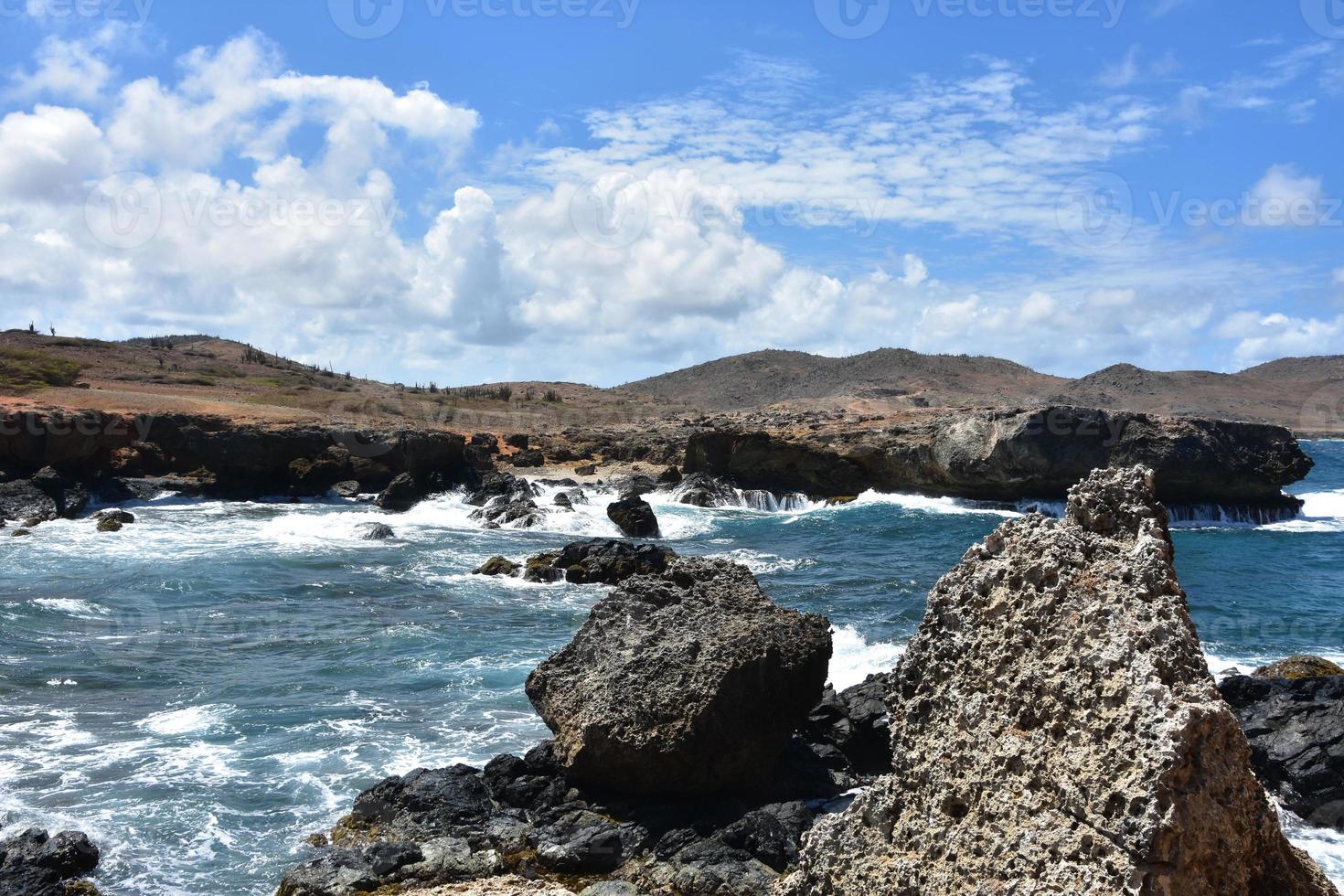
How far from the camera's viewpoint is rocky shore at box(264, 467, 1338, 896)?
3.89 m

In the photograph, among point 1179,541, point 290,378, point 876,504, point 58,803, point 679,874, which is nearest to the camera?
point 679,874

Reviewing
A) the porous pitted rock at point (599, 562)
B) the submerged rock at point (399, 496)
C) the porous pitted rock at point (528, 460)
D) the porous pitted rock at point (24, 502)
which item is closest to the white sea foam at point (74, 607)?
the porous pitted rock at point (599, 562)

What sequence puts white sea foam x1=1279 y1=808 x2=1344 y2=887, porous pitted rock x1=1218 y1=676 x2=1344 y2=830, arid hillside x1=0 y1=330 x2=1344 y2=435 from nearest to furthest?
white sea foam x1=1279 y1=808 x2=1344 y2=887
porous pitted rock x1=1218 y1=676 x2=1344 y2=830
arid hillside x1=0 y1=330 x2=1344 y2=435

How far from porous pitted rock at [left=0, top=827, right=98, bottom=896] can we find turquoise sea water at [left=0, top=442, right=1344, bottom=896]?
0.76ft

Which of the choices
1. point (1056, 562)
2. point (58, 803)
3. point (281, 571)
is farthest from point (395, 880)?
point (281, 571)

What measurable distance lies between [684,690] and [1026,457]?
26351mm

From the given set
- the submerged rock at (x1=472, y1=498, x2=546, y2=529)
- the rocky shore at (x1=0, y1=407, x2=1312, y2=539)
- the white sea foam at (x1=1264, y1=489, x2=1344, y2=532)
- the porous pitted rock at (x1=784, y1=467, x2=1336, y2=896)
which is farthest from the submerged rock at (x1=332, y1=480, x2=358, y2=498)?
the porous pitted rock at (x1=784, y1=467, x2=1336, y2=896)

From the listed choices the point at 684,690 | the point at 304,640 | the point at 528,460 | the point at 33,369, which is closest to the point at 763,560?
the point at 304,640

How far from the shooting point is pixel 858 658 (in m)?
15.1

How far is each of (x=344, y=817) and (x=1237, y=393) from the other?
146 m

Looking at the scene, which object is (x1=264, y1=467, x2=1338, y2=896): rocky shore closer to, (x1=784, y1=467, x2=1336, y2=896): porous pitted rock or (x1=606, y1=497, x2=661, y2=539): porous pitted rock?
(x1=784, y1=467, x2=1336, y2=896): porous pitted rock

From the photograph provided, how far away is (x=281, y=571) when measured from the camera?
23000 millimetres

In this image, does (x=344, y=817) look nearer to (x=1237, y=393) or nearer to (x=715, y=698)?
(x=715, y=698)

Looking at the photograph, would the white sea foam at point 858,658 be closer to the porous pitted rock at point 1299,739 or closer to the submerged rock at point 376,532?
the porous pitted rock at point 1299,739
